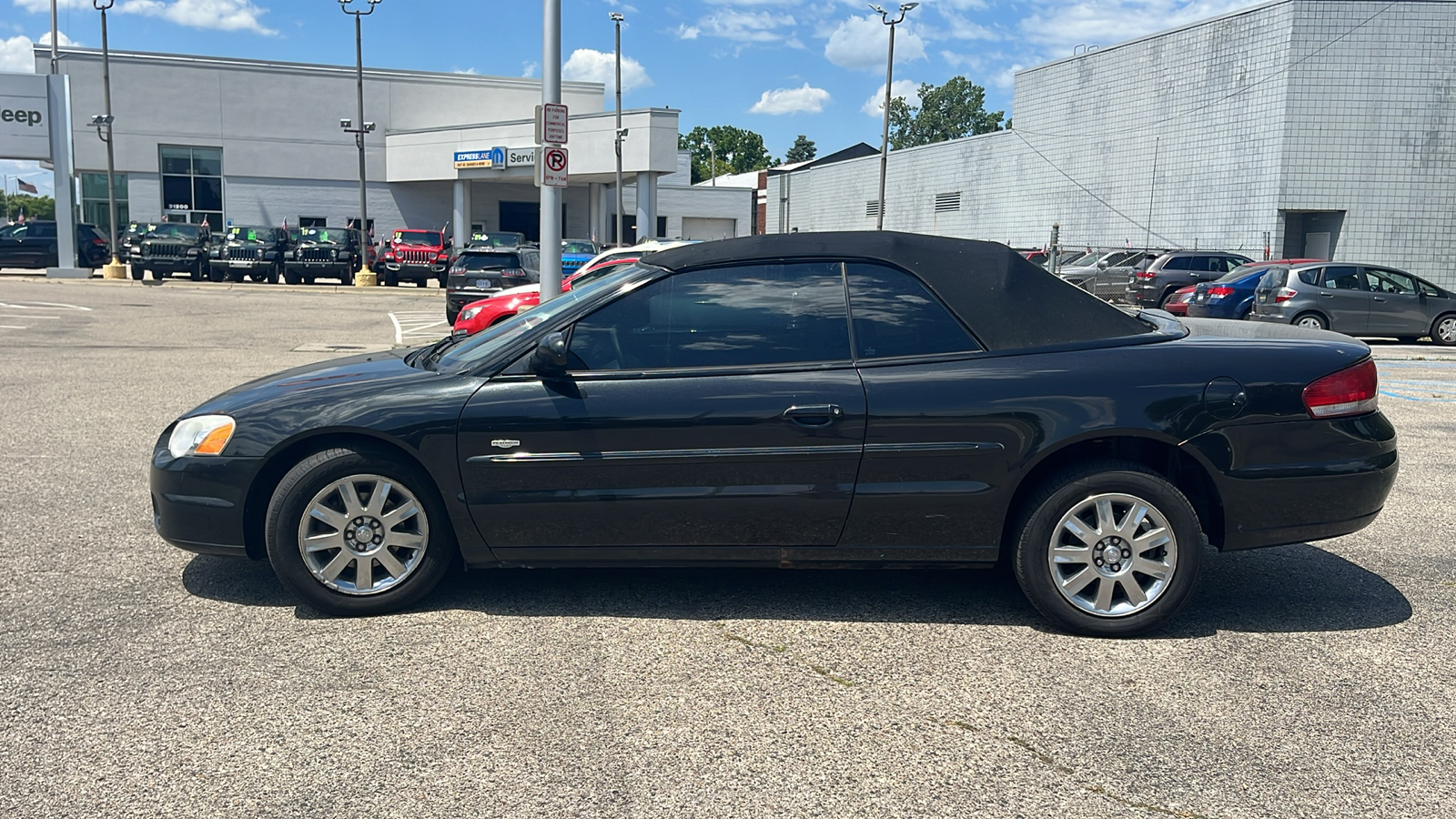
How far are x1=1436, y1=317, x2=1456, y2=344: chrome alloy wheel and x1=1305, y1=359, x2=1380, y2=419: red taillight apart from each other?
59.6 feet

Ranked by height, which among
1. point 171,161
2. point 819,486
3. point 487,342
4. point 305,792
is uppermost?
point 171,161

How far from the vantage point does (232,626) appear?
4.48 meters

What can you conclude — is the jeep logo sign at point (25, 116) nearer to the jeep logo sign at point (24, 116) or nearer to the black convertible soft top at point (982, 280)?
the jeep logo sign at point (24, 116)

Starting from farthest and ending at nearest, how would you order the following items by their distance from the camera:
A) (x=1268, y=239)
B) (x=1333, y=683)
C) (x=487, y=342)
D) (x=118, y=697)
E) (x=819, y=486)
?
(x=1268, y=239) → (x=487, y=342) → (x=819, y=486) → (x=1333, y=683) → (x=118, y=697)

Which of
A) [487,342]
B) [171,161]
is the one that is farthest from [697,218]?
[487,342]

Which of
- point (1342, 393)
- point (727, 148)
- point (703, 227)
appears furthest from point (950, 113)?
point (1342, 393)

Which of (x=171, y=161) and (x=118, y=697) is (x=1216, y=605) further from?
(x=171, y=161)

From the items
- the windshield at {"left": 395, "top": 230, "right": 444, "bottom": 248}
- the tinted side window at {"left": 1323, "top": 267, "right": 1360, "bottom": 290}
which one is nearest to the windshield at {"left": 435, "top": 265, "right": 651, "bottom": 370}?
the tinted side window at {"left": 1323, "top": 267, "right": 1360, "bottom": 290}

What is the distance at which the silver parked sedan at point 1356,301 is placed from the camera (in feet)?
62.0

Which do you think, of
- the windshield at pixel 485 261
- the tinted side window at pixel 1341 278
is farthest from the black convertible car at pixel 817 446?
the windshield at pixel 485 261

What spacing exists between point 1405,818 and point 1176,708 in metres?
0.81

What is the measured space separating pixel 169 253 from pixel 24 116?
7.51m

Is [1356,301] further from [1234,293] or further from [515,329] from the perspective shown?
[515,329]

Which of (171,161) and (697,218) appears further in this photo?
(697,218)
